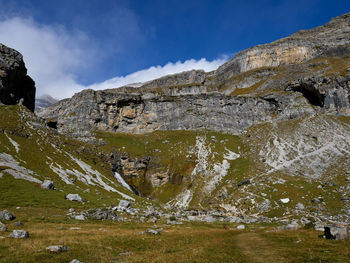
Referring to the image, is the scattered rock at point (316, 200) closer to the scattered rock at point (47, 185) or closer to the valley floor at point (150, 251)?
the valley floor at point (150, 251)

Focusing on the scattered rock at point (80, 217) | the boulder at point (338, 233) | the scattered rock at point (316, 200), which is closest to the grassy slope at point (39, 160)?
the scattered rock at point (80, 217)

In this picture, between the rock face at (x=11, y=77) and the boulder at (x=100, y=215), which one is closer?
the boulder at (x=100, y=215)

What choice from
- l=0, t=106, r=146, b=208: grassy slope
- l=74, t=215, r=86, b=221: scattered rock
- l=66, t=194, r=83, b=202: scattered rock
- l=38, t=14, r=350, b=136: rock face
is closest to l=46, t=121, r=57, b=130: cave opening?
l=38, t=14, r=350, b=136: rock face

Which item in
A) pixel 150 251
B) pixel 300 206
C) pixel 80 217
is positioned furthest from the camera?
pixel 300 206

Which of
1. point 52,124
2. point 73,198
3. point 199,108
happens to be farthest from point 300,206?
point 52,124

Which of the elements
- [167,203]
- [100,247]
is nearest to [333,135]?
[167,203]

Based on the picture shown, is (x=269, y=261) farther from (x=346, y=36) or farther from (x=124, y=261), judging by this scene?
(x=346, y=36)

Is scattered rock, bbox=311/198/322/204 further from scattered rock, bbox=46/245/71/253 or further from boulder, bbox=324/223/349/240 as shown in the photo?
scattered rock, bbox=46/245/71/253

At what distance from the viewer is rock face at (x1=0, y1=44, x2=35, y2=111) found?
9444 centimetres

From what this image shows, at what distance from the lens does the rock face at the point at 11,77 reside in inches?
3718

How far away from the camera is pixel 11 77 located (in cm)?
9956

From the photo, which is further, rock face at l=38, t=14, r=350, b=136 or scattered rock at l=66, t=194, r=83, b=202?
rock face at l=38, t=14, r=350, b=136

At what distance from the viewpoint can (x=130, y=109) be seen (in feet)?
Result: 472

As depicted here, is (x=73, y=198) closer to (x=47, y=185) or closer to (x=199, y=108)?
(x=47, y=185)
